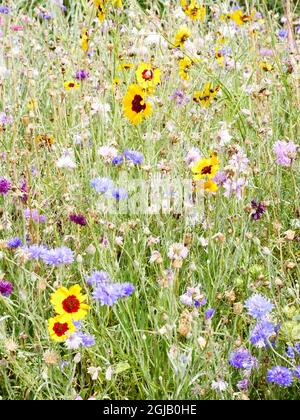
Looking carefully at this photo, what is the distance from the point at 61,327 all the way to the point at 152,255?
22 centimetres

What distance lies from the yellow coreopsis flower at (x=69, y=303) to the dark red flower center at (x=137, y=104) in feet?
2.33

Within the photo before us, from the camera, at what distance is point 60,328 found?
1.29m

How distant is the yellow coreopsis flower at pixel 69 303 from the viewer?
129 cm

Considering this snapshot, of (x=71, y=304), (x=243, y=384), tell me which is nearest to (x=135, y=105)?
(x=71, y=304)

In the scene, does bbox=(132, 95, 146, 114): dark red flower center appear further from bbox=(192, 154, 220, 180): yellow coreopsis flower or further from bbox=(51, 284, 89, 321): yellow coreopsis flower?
bbox=(51, 284, 89, 321): yellow coreopsis flower

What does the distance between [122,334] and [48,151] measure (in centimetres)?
82

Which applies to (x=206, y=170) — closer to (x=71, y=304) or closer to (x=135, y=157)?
(x=135, y=157)

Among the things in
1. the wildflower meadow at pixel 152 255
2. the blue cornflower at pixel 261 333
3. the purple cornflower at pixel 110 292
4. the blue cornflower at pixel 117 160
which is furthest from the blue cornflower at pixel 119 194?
the blue cornflower at pixel 261 333

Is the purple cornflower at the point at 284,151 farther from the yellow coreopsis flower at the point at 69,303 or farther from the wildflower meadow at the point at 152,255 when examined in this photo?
the yellow coreopsis flower at the point at 69,303

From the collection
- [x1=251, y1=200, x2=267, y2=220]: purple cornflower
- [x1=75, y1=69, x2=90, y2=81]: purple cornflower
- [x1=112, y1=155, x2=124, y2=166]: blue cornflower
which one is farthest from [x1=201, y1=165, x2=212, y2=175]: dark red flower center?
[x1=75, y1=69, x2=90, y2=81]: purple cornflower

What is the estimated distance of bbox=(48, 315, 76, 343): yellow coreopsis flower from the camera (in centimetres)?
128

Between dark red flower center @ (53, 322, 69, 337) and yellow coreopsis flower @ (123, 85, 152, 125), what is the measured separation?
744 millimetres

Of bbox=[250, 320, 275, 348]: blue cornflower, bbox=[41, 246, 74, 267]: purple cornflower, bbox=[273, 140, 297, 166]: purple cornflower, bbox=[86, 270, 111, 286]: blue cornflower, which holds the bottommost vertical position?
bbox=[250, 320, 275, 348]: blue cornflower
